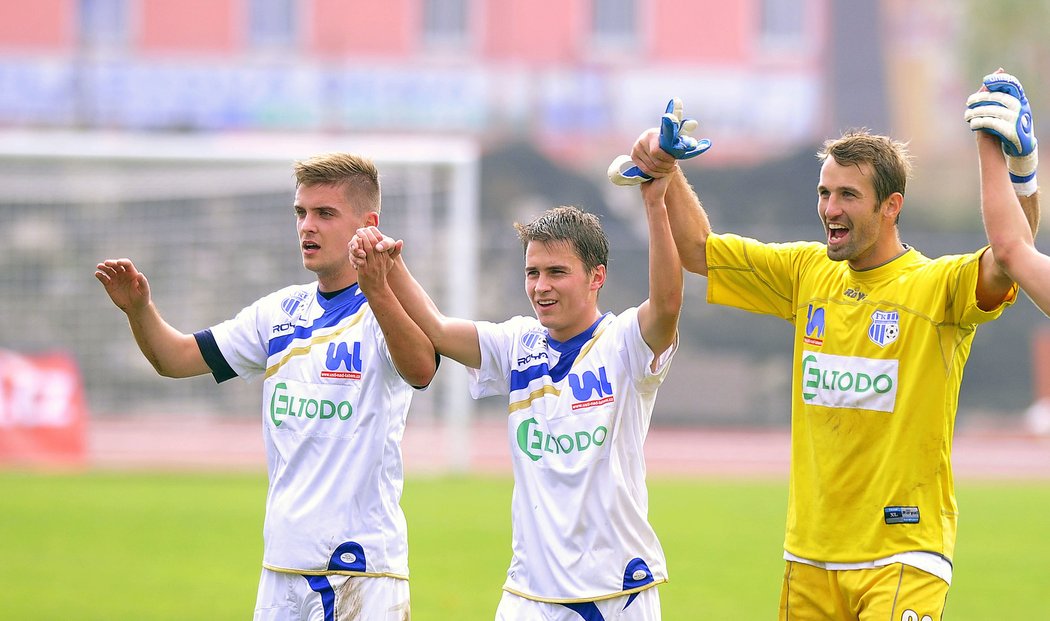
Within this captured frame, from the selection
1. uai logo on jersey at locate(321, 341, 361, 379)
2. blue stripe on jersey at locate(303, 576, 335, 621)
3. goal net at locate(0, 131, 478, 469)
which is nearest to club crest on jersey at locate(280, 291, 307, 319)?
uai logo on jersey at locate(321, 341, 361, 379)

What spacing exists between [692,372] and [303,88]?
14926 mm

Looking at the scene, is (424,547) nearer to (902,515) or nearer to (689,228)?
(689,228)

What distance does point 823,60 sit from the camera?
34.3 metres

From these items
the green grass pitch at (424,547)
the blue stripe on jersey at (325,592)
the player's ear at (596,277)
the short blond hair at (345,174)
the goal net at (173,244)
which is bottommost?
the green grass pitch at (424,547)

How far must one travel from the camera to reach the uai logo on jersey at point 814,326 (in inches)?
171

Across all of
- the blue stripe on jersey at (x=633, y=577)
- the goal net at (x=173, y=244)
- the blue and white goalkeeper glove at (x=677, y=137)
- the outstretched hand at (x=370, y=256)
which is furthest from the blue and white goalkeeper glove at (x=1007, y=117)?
the goal net at (x=173, y=244)

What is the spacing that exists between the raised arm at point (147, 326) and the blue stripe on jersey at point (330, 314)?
322 millimetres

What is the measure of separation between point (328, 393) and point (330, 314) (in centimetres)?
31

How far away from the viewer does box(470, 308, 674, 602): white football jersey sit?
4.09 m

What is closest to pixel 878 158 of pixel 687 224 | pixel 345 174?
pixel 687 224

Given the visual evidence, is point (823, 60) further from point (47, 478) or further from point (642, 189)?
point (642, 189)

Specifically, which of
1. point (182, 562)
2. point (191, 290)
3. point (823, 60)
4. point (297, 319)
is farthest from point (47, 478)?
point (823, 60)

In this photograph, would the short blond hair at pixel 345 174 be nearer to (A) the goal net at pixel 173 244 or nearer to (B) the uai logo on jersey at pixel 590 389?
(B) the uai logo on jersey at pixel 590 389

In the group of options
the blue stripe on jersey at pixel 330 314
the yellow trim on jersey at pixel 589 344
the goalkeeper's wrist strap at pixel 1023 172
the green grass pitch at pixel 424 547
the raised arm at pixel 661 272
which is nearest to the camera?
the goalkeeper's wrist strap at pixel 1023 172
